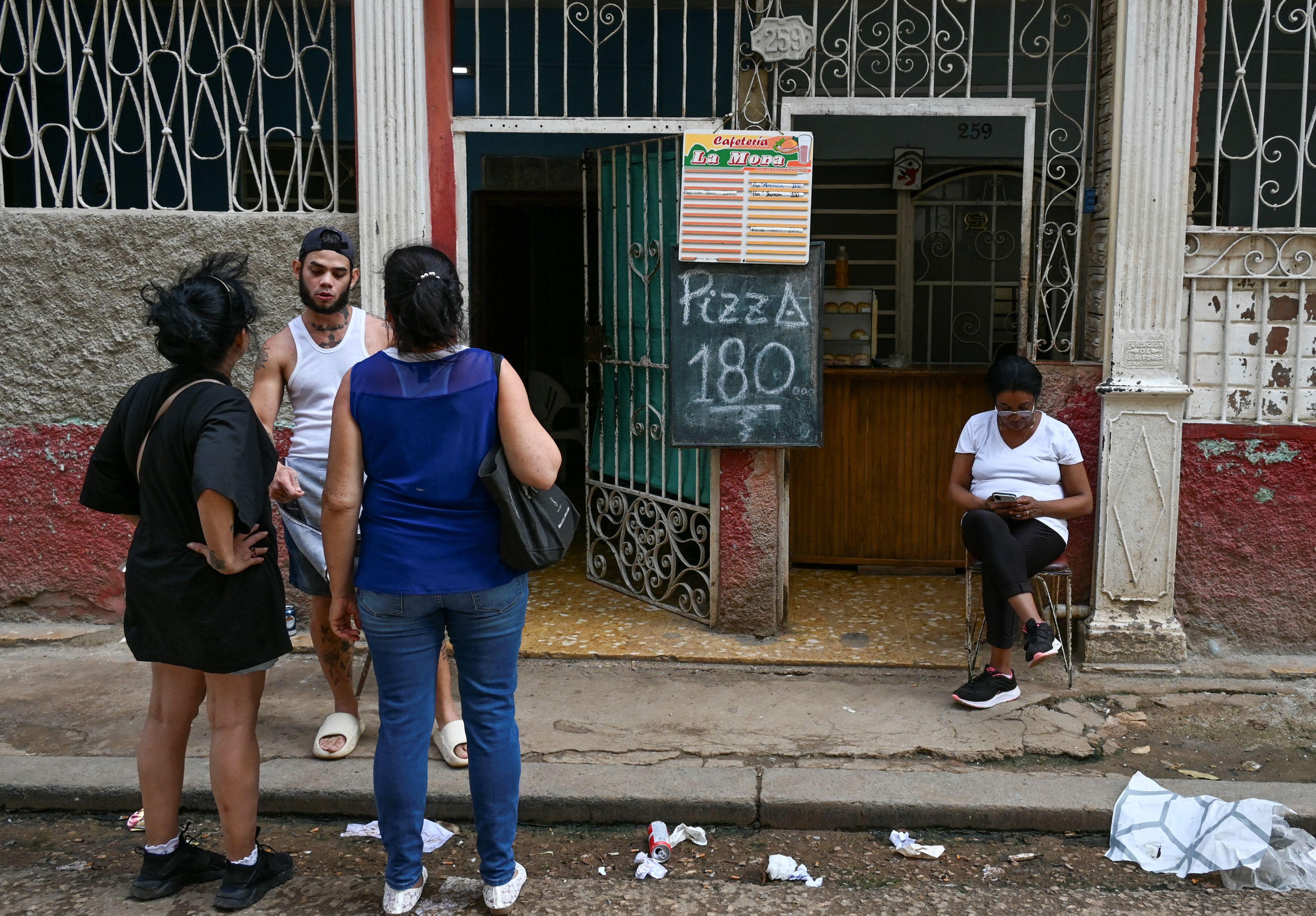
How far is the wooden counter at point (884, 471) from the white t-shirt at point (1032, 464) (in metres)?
1.72

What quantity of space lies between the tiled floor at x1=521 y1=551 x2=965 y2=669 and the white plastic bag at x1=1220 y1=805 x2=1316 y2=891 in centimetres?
173

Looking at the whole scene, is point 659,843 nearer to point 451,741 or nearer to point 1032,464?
point 451,741

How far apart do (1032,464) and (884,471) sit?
1.94 m

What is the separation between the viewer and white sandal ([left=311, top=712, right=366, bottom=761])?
4.10 metres

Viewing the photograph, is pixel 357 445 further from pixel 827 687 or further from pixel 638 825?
pixel 827 687

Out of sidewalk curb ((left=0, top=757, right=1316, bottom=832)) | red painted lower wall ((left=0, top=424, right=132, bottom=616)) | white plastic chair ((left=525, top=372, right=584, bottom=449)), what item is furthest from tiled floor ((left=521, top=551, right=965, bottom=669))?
white plastic chair ((left=525, top=372, right=584, bottom=449))

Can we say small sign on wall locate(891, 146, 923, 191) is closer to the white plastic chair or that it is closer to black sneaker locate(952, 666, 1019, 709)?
the white plastic chair

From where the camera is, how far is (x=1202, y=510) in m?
5.04

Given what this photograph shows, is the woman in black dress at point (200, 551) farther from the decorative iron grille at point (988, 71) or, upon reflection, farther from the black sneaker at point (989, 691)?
the decorative iron grille at point (988, 71)

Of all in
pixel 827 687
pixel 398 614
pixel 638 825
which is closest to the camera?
pixel 398 614

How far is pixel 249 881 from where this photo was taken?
3.25 metres

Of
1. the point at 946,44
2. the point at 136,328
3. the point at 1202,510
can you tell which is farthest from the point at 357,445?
the point at 946,44

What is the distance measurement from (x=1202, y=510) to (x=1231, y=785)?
5.02 feet

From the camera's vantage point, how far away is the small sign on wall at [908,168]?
314 inches
